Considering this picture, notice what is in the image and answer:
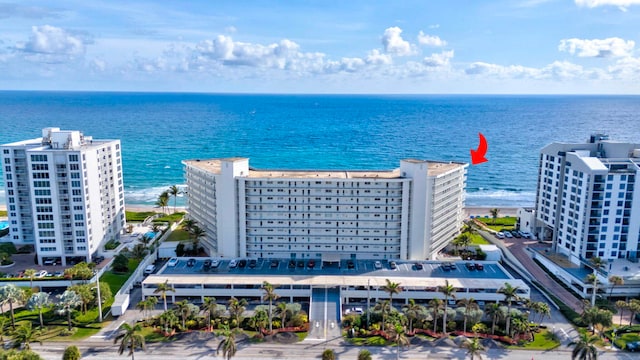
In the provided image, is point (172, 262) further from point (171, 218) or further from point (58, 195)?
point (171, 218)

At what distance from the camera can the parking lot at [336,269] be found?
81.2 metres

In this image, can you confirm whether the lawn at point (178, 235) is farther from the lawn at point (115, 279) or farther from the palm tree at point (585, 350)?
the palm tree at point (585, 350)

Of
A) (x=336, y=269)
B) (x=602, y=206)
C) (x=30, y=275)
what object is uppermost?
(x=602, y=206)

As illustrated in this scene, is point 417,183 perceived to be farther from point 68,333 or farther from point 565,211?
point 68,333

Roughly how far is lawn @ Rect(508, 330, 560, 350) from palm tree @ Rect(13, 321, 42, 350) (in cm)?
6521

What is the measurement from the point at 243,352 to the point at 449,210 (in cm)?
5300

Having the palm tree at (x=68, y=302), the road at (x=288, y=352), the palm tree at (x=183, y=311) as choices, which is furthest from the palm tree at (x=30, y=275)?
the palm tree at (x=183, y=311)

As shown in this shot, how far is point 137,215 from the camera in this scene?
394 ft

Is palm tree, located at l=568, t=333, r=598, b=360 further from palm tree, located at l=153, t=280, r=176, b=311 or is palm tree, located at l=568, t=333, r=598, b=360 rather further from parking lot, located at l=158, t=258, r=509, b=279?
palm tree, located at l=153, t=280, r=176, b=311

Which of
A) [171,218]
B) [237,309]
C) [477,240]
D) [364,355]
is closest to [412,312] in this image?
[364,355]

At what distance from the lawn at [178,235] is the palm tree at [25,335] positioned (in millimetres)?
35525

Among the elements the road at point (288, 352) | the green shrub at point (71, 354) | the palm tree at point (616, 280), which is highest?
the palm tree at point (616, 280)

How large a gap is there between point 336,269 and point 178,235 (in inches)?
1560

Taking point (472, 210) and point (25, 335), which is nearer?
point (25, 335)
